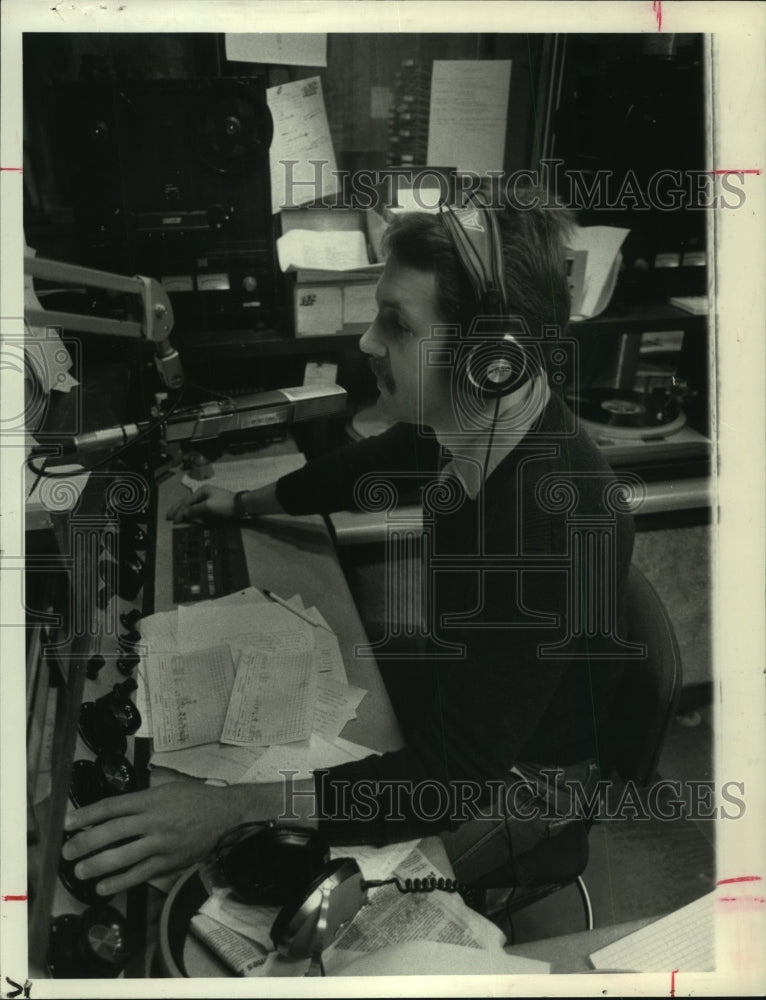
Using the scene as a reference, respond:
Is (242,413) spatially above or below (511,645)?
above

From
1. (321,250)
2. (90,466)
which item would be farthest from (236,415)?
(321,250)

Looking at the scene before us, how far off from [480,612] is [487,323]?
40 centimetres

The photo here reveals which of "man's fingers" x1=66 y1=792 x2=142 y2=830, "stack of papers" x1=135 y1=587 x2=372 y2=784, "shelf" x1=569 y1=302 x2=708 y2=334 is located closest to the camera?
"man's fingers" x1=66 y1=792 x2=142 y2=830

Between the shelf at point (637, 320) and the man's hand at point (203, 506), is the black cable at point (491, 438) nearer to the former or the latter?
the shelf at point (637, 320)

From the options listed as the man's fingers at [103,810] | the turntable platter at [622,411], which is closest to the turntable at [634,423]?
the turntable platter at [622,411]

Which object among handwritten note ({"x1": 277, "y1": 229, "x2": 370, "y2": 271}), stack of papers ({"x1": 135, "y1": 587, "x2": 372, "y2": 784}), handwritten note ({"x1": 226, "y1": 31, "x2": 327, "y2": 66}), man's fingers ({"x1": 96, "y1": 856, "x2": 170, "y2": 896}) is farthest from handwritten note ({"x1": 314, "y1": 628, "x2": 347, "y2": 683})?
handwritten note ({"x1": 226, "y1": 31, "x2": 327, "y2": 66})

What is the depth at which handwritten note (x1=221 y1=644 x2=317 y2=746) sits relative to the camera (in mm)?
936

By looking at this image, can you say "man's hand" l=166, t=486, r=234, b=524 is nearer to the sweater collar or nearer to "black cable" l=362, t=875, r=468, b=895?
the sweater collar

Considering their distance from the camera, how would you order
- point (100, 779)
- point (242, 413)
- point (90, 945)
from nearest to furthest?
point (90, 945) < point (100, 779) < point (242, 413)

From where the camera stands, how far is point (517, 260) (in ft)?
3.26

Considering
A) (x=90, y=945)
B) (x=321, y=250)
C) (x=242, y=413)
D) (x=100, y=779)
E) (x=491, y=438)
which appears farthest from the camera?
(x=321, y=250)

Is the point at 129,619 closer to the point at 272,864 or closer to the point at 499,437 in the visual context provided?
the point at 272,864

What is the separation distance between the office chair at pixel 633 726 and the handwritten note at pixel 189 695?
454 millimetres

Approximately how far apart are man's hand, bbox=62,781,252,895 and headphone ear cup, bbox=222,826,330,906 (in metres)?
0.05
